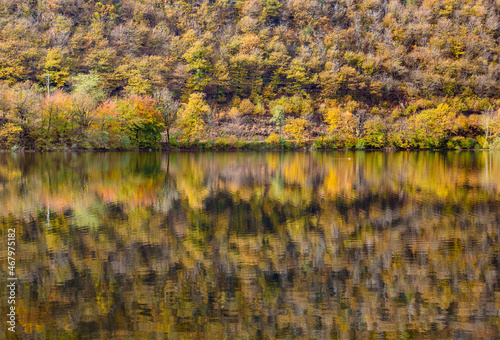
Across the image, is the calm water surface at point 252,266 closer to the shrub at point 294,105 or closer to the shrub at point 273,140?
the shrub at point 273,140

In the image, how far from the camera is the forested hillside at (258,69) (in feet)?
178

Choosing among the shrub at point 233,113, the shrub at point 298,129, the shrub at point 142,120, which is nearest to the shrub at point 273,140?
the shrub at point 298,129

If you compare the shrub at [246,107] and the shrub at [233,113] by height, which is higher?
the shrub at [246,107]

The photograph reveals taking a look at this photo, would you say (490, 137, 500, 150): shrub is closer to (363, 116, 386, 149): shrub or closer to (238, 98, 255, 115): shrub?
(363, 116, 386, 149): shrub

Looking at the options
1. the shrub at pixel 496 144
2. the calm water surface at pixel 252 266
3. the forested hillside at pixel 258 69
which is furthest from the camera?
the shrub at pixel 496 144

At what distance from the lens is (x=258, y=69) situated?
7675 cm

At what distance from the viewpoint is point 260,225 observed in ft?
36.9

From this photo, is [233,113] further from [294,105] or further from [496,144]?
[496,144]

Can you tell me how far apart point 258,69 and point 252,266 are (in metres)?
71.6

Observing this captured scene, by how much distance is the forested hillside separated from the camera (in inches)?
2137

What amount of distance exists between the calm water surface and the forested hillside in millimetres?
37470

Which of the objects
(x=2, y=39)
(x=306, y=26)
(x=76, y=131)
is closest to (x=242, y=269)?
(x=76, y=131)

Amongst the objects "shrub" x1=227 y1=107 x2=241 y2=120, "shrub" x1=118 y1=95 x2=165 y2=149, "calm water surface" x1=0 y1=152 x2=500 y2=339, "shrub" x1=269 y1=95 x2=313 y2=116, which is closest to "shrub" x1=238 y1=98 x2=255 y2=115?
"shrub" x1=227 y1=107 x2=241 y2=120

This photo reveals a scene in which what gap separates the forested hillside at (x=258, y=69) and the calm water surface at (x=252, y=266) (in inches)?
1475
